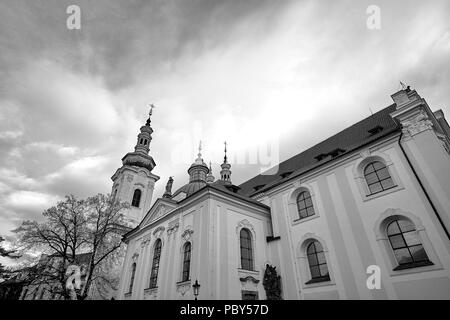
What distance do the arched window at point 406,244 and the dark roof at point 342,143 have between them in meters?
4.76

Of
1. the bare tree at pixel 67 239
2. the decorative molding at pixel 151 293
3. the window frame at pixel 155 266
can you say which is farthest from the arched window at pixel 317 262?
the bare tree at pixel 67 239

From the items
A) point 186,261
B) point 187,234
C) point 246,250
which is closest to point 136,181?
point 187,234

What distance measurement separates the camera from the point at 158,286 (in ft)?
52.6

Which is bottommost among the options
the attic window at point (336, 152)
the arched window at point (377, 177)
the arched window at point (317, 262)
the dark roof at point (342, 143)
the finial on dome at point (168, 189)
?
the arched window at point (317, 262)

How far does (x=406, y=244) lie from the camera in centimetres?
1147

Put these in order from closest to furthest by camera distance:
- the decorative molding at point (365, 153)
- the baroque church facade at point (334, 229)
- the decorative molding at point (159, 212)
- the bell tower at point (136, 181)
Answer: the baroque church facade at point (334, 229) < the decorative molding at point (365, 153) < the decorative molding at point (159, 212) < the bell tower at point (136, 181)

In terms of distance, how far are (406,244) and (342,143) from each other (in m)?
8.07

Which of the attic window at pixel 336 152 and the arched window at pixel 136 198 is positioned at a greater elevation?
the arched window at pixel 136 198

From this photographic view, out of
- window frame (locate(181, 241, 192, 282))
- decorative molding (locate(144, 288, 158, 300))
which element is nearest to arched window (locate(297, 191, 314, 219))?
window frame (locate(181, 241, 192, 282))

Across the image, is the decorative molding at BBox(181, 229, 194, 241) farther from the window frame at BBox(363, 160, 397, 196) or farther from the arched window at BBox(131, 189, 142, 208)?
the arched window at BBox(131, 189, 142, 208)

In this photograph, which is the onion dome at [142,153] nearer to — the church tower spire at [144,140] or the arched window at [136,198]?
the church tower spire at [144,140]

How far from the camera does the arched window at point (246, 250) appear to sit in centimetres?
1488

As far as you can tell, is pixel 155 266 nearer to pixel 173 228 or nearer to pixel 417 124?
Answer: pixel 173 228

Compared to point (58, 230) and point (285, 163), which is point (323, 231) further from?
point (58, 230)
